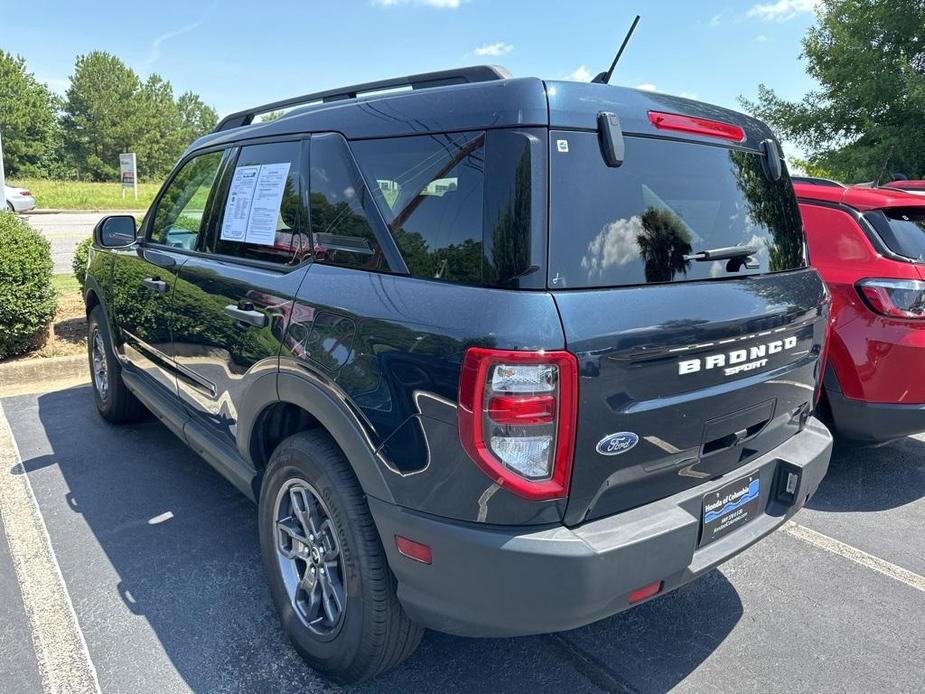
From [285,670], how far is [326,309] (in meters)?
1.31

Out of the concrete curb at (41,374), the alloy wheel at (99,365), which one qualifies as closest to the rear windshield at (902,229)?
the alloy wheel at (99,365)

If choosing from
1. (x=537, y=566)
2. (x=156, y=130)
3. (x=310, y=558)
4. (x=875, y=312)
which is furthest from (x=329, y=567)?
(x=156, y=130)

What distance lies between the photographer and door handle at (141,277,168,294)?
339 centimetres

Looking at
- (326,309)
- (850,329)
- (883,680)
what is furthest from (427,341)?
(850,329)

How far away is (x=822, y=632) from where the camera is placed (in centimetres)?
266

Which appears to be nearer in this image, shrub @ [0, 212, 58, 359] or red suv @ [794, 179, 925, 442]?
red suv @ [794, 179, 925, 442]

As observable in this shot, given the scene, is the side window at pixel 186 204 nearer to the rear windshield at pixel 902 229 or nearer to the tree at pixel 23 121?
the rear windshield at pixel 902 229

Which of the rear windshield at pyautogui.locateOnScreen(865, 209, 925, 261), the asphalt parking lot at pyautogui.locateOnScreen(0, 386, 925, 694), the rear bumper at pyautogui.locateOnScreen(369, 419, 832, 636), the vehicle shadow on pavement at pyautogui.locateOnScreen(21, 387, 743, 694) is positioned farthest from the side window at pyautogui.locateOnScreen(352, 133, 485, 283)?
the rear windshield at pyautogui.locateOnScreen(865, 209, 925, 261)

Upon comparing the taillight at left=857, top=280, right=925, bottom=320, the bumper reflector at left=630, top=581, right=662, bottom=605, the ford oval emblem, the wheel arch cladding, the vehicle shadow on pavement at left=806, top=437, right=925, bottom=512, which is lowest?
the vehicle shadow on pavement at left=806, top=437, right=925, bottom=512

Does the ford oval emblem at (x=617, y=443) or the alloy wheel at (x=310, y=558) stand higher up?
the ford oval emblem at (x=617, y=443)

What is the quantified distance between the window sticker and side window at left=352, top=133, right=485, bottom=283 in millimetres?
658

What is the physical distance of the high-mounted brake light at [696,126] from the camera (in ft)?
6.86

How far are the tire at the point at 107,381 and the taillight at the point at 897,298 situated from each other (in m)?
4.53

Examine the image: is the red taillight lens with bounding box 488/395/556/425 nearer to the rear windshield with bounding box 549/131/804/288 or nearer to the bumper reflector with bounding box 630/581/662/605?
the rear windshield with bounding box 549/131/804/288
